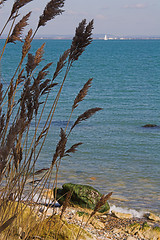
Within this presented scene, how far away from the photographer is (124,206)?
7.15 m

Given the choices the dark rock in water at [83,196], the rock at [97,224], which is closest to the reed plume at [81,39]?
the rock at [97,224]

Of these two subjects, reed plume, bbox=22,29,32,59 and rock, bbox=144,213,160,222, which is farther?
rock, bbox=144,213,160,222

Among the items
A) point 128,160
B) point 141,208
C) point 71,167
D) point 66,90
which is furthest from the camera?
point 66,90

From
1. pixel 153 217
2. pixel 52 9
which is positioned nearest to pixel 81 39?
pixel 52 9

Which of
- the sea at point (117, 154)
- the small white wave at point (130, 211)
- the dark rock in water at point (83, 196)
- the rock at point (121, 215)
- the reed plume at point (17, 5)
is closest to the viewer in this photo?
the reed plume at point (17, 5)

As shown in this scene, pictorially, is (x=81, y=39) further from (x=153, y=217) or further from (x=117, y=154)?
(x=117, y=154)

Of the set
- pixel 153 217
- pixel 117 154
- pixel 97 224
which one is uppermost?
pixel 97 224

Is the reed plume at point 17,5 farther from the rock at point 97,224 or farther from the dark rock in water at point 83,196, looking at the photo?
the dark rock in water at point 83,196

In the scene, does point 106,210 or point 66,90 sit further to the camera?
point 66,90

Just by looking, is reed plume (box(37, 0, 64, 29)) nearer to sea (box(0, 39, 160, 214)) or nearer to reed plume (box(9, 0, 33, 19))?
reed plume (box(9, 0, 33, 19))

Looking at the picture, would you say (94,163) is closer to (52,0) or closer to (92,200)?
(92,200)

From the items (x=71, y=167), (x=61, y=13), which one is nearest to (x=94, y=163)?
(x=71, y=167)

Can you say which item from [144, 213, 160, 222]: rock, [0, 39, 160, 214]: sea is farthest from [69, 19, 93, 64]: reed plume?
[144, 213, 160, 222]: rock

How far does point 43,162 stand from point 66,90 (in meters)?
16.9
